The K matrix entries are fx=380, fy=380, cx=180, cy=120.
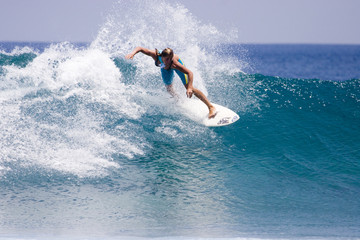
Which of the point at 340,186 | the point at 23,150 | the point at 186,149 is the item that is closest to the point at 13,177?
the point at 23,150

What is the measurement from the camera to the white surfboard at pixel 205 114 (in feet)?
21.7

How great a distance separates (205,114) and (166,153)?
1.33m

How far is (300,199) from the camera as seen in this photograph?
451 centimetres

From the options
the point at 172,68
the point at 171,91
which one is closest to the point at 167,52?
the point at 172,68

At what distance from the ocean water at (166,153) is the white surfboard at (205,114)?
12 cm

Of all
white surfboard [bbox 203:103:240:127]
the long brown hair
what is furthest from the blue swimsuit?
white surfboard [bbox 203:103:240:127]

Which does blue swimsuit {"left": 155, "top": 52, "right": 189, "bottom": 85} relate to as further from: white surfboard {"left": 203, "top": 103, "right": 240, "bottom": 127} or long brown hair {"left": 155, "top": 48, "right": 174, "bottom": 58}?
white surfboard {"left": 203, "top": 103, "right": 240, "bottom": 127}

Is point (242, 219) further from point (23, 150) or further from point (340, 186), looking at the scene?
point (23, 150)

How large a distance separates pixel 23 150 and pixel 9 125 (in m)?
0.78

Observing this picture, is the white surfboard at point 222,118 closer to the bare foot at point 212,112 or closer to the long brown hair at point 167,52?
the bare foot at point 212,112

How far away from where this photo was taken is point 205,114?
6.77 m

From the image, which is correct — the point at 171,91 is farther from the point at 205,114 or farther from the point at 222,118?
the point at 222,118

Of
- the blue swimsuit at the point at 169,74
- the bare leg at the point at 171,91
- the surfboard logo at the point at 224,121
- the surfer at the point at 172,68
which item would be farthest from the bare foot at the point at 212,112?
the bare leg at the point at 171,91

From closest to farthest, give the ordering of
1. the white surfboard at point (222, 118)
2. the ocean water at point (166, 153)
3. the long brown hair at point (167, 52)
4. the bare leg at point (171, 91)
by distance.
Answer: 1. the ocean water at point (166, 153)
2. the long brown hair at point (167, 52)
3. the white surfboard at point (222, 118)
4. the bare leg at point (171, 91)
